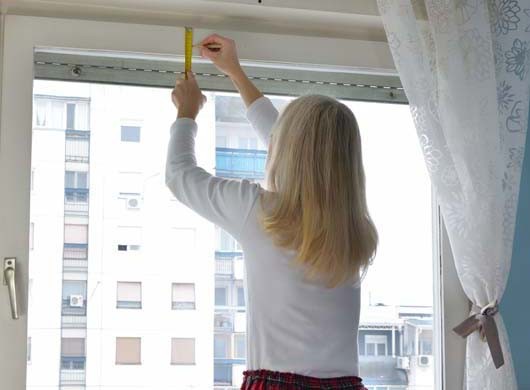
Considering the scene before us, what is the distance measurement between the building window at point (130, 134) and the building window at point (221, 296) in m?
0.37

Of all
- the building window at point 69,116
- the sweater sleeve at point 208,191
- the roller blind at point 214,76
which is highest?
the roller blind at point 214,76

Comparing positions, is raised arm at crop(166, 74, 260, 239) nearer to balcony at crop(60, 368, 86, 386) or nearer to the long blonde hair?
the long blonde hair

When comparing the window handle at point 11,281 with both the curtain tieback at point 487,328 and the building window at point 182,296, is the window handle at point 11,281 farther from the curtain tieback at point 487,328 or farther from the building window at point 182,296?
the curtain tieback at point 487,328

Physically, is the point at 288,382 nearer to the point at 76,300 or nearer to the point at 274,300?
the point at 274,300

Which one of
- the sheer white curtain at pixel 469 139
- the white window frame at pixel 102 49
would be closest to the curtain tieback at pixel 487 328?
the sheer white curtain at pixel 469 139

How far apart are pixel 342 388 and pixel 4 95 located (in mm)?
896

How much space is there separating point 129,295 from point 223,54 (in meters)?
0.54

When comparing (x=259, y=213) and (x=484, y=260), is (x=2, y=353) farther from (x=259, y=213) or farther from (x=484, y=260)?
(x=484, y=260)

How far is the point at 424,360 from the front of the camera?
6.69ft

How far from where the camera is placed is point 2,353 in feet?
5.77

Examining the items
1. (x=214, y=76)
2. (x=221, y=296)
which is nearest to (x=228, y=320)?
(x=221, y=296)

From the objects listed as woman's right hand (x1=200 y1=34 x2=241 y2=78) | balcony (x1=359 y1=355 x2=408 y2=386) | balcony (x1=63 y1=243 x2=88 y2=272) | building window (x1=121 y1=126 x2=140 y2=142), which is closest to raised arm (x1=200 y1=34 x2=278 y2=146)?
woman's right hand (x1=200 y1=34 x2=241 y2=78)

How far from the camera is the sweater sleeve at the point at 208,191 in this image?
5.23 feet

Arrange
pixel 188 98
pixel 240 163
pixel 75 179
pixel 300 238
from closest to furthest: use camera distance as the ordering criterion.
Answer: pixel 300 238 → pixel 188 98 → pixel 75 179 → pixel 240 163
